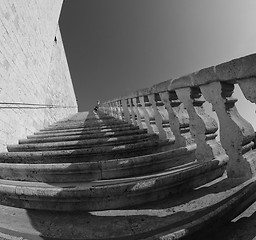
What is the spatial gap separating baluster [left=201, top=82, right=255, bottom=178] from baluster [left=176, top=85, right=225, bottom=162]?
0.29 m

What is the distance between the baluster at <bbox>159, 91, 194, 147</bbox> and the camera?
247 centimetres

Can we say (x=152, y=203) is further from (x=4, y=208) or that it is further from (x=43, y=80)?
(x=43, y=80)

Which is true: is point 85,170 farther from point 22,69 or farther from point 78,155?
point 22,69

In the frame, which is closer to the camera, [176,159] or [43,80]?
[176,159]

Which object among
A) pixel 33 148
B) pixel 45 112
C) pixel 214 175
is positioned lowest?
pixel 214 175

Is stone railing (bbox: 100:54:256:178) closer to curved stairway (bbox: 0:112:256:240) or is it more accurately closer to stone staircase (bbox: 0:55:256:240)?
stone staircase (bbox: 0:55:256:240)

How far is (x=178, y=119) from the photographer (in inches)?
97.0

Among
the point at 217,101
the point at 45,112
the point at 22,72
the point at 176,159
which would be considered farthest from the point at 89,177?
the point at 45,112

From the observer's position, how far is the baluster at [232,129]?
158cm

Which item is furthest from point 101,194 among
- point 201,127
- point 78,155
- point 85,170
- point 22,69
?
point 22,69

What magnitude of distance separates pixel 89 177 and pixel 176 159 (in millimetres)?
1050

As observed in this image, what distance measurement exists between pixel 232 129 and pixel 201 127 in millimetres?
395

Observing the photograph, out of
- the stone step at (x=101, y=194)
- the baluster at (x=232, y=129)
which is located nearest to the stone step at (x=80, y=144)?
the stone step at (x=101, y=194)

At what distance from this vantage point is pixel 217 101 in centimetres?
166
